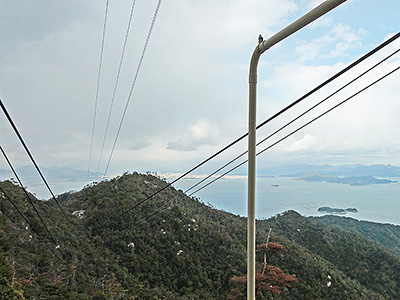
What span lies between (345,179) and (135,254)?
70.4 metres

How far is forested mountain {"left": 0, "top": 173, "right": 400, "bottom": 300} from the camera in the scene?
737 centimetres

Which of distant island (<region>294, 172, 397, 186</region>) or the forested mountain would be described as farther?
distant island (<region>294, 172, 397, 186</region>)

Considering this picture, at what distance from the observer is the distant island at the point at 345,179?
2520 inches

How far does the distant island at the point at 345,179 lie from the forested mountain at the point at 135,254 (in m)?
44.8

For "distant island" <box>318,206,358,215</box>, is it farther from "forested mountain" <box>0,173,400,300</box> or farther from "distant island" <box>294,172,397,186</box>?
"forested mountain" <box>0,173,400,300</box>

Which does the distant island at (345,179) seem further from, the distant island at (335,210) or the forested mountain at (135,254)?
the forested mountain at (135,254)

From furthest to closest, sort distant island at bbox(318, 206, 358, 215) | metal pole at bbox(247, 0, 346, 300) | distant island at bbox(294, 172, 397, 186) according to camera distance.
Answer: distant island at bbox(294, 172, 397, 186) < distant island at bbox(318, 206, 358, 215) < metal pole at bbox(247, 0, 346, 300)

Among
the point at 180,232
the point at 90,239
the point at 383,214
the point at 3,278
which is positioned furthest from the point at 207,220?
the point at 383,214

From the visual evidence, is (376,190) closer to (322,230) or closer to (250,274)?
(322,230)

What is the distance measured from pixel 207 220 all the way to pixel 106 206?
18.2 ft

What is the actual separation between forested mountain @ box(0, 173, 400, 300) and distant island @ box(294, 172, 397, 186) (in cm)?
4476

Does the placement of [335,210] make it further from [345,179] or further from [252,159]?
[252,159]

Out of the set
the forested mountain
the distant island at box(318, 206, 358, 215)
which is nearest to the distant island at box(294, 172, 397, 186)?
the distant island at box(318, 206, 358, 215)

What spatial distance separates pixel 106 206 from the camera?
14594 millimetres
